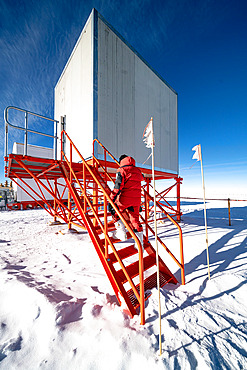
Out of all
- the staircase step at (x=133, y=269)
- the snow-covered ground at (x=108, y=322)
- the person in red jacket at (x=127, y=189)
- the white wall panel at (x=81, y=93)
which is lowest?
the snow-covered ground at (x=108, y=322)

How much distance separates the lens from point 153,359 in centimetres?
137

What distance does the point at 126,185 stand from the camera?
241cm

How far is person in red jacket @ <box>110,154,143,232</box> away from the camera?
2354mm

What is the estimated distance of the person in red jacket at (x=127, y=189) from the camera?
235 centimetres

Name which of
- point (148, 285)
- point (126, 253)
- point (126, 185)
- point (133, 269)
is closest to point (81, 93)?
point (126, 185)

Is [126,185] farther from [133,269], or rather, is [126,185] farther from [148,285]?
[148,285]

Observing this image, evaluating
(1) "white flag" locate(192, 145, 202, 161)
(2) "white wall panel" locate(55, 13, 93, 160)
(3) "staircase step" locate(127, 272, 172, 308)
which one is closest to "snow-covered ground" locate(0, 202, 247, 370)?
(3) "staircase step" locate(127, 272, 172, 308)

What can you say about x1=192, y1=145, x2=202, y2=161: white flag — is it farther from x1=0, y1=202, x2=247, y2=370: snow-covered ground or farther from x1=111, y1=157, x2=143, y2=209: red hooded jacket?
x1=0, y1=202, x2=247, y2=370: snow-covered ground

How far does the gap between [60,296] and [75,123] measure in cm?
592

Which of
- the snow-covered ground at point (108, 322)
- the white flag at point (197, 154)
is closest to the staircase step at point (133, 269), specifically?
the snow-covered ground at point (108, 322)

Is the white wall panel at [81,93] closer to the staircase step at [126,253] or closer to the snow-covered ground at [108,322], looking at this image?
the staircase step at [126,253]

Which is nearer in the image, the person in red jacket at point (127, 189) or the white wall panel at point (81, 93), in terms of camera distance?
the person in red jacket at point (127, 189)

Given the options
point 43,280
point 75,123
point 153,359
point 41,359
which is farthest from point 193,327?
point 75,123

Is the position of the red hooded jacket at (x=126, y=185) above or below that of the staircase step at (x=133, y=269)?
above
